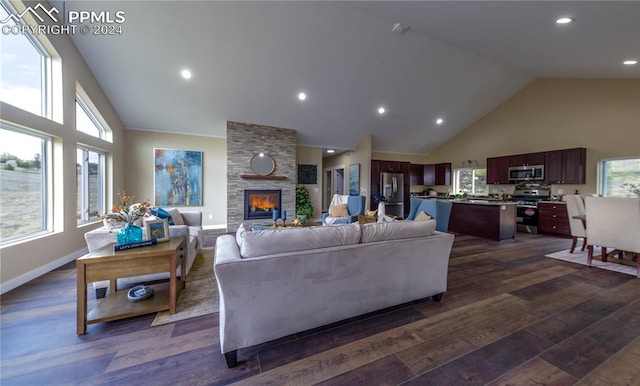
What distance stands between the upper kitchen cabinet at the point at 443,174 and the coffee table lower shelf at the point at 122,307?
8.56 meters

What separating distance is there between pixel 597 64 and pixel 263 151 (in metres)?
7.11

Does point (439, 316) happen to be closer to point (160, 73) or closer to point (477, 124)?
point (160, 73)

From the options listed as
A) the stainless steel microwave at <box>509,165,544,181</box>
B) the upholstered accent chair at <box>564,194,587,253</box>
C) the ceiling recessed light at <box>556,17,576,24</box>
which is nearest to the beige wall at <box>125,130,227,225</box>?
the ceiling recessed light at <box>556,17,576,24</box>

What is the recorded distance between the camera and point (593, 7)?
2.73 metres

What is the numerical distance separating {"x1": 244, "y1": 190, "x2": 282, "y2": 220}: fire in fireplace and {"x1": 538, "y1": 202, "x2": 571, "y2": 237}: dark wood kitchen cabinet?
21.6 feet

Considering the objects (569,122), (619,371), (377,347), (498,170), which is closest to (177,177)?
(377,347)

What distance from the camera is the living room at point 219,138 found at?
320cm

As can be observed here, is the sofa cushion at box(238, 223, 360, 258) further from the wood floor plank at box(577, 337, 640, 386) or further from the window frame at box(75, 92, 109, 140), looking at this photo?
the window frame at box(75, 92, 109, 140)

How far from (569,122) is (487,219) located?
3.25 metres

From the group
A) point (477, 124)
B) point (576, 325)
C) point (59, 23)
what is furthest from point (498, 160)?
point (59, 23)

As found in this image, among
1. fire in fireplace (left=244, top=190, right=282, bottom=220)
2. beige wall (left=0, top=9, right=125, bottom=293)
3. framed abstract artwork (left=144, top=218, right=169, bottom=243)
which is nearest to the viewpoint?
framed abstract artwork (left=144, top=218, right=169, bottom=243)

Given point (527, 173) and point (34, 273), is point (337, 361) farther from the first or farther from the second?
point (527, 173)

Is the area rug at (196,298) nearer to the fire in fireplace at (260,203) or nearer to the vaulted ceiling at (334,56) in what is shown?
the fire in fireplace at (260,203)

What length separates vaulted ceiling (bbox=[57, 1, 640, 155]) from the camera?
3.22 m
